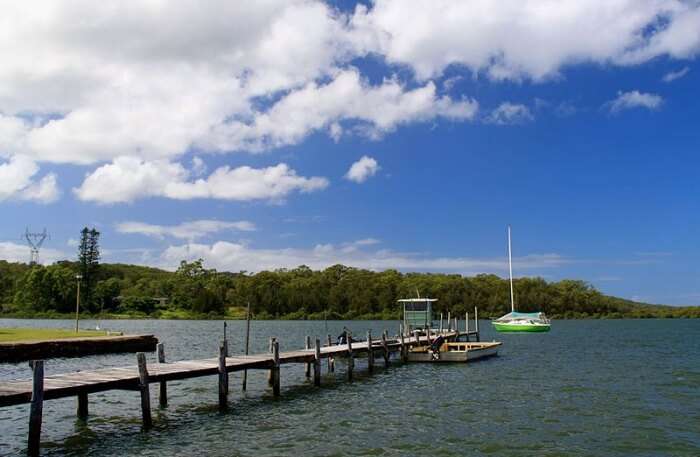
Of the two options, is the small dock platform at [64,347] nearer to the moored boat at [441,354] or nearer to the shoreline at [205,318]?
the moored boat at [441,354]

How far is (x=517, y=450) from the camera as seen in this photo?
19.4 meters

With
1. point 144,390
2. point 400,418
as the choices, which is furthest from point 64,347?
point 400,418

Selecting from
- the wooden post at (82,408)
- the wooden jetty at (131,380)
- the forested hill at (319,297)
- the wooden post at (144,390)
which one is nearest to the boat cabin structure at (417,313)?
the wooden jetty at (131,380)

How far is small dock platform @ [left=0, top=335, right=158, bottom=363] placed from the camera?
45219 mm

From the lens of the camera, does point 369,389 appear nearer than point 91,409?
No

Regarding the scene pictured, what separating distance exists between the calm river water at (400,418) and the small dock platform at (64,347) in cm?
774

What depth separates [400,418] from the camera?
2411 cm

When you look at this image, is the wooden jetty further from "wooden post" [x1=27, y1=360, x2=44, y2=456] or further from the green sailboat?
the green sailboat

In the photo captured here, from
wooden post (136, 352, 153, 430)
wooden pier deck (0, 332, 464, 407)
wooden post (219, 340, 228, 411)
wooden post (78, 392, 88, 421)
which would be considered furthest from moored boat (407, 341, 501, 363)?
wooden post (136, 352, 153, 430)

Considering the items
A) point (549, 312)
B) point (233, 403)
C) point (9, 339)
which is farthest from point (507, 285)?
point (233, 403)

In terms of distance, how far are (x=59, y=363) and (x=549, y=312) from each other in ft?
468

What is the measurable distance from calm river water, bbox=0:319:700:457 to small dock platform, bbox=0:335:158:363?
25.4 feet

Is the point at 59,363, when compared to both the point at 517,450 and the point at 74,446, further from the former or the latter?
the point at 517,450

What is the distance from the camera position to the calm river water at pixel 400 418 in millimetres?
19500
